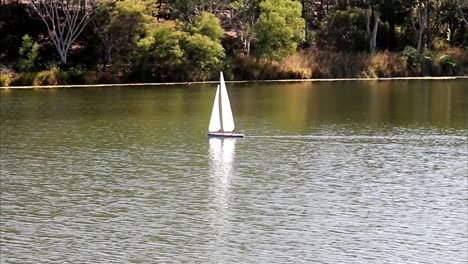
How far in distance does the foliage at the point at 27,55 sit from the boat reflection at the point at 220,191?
148 feet

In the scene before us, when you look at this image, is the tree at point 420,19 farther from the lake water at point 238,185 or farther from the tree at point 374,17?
the lake water at point 238,185

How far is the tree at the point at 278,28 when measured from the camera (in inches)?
3893

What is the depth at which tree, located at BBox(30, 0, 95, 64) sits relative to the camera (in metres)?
96.4

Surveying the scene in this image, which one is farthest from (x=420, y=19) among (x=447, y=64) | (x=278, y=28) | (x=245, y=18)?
(x=245, y=18)

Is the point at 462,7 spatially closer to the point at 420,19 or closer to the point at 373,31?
the point at 420,19

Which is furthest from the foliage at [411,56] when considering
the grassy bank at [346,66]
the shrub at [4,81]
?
the shrub at [4,81]

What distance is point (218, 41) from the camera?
324 feet

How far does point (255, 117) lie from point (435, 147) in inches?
673

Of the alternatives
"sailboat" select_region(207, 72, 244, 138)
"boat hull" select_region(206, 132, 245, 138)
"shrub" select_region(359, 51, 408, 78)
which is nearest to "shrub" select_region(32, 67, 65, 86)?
"shrub" select_region(359, 51, 408, 78)

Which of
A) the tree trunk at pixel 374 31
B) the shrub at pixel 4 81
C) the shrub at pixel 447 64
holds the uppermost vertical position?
the tree trunk at pixel 374 31

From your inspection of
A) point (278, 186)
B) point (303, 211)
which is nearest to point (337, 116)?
point (278, 186)

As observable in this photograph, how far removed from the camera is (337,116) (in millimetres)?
64188

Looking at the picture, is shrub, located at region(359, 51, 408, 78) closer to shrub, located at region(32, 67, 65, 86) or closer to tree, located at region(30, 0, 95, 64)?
tree, located at region(30, 0, 95, 64)

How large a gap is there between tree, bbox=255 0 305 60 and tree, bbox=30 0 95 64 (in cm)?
1760
